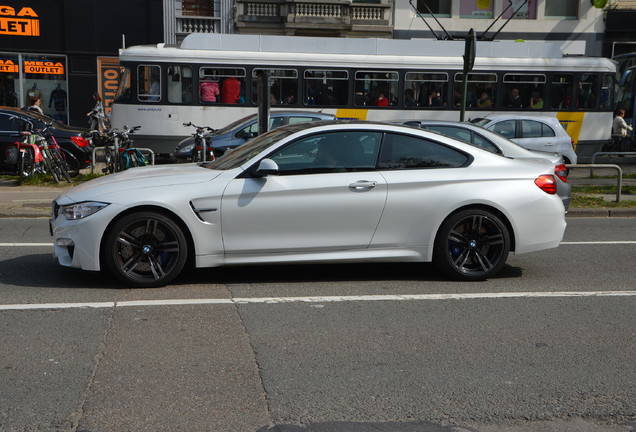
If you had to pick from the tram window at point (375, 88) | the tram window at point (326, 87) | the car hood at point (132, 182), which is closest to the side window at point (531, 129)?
the tram window at point (375, 88)

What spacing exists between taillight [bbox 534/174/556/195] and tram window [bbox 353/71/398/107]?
13.8m

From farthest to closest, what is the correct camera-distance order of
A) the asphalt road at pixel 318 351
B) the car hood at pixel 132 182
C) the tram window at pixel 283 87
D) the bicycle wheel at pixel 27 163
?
the tram window at pixel 283 87 → the bicycle wheel at pixel 27 163 → the car hood at pixel 132 182 → the asphalt road at pixel 318 351

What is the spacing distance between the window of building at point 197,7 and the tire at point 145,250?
80.7ft

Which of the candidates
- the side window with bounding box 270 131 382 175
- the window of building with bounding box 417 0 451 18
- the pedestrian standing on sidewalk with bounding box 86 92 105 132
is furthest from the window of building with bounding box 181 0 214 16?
Result: the side window with bounding box 270 131 382 175

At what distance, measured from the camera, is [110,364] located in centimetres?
514

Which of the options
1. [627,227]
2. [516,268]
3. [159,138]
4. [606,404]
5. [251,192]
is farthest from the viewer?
[159,138]

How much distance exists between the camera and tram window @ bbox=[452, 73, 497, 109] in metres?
21.8

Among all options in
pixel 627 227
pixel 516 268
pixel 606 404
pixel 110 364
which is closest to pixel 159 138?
pixel 627 227

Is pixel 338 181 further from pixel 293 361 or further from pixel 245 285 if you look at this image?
pixel 293 361

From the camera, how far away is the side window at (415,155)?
7.64m

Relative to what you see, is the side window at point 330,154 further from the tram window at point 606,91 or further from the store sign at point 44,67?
the store sign at point 44,67

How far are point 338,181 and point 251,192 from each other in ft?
2.73

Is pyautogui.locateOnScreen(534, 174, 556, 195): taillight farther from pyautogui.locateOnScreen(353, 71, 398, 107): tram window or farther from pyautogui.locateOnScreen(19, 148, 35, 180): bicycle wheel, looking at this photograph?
pyautogui.locateOnScreen(353, 71, 398, 107): tram window

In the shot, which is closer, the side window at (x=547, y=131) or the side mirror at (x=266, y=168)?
the side mirror at (x=266, y=168)
